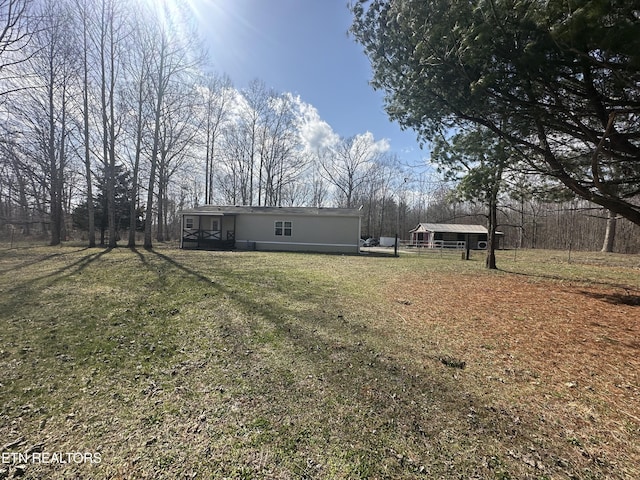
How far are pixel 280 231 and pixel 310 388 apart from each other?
17443 mm

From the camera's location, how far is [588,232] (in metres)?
32.7

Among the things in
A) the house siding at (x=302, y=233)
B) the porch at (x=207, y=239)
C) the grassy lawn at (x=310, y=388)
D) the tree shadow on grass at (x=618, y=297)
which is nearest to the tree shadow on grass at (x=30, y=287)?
the grassy lawn at (x=310, y=388)

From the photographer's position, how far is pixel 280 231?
19938 mm

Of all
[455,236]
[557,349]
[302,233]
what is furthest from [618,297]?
[455,236]

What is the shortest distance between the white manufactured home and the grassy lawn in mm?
13508

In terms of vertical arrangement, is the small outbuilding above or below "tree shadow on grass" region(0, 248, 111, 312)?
above

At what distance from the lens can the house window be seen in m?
19.8

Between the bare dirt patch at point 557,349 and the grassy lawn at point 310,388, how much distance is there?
2 centimetres

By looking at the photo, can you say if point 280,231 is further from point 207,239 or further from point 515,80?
point 515,80

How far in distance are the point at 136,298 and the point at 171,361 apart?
316cm

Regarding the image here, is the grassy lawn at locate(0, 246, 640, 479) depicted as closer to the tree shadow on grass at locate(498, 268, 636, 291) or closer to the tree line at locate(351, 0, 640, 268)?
the tree line at locate(351, 0, 640, 268)

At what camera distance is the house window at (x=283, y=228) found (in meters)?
19.8

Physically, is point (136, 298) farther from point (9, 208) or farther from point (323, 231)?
point (9, 208)

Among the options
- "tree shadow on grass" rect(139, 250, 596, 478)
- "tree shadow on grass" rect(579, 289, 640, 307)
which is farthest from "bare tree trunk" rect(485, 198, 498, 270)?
"tree shadow on grass" rect(139, 250, 596, 478)
